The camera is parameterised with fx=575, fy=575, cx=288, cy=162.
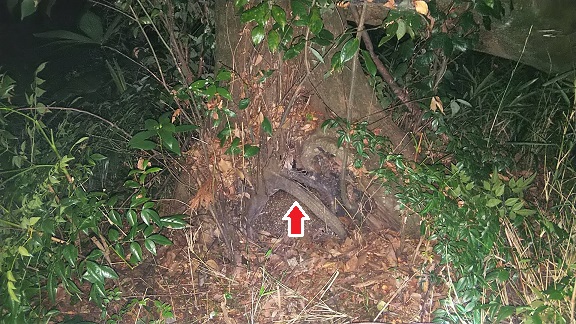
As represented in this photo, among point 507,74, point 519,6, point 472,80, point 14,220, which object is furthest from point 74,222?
point 507,74

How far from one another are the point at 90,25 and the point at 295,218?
1.58 meters

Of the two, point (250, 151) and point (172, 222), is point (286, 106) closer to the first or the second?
point (250, 151)

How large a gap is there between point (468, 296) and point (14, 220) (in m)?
1.60

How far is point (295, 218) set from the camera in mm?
2748

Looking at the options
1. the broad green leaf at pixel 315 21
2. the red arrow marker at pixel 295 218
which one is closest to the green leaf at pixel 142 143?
the broad green leaf at pixel 315 21

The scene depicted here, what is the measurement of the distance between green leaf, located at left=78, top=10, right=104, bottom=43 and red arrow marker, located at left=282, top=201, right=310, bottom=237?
57.6 inches

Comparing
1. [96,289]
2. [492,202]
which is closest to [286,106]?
[492,202]

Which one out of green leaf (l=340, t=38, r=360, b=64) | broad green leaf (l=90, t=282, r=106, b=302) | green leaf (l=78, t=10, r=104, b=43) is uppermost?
green leaf (l=340, t=38, r=360, b=64)

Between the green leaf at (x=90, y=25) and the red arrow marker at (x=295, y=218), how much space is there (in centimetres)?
146

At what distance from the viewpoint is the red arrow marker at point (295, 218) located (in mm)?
2740

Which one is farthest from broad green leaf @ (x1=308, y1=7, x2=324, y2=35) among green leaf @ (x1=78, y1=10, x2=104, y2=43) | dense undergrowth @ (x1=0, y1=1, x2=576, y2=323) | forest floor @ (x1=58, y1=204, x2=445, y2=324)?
green leaf @ (x1=78, y1=10, x2=104, y2=43)

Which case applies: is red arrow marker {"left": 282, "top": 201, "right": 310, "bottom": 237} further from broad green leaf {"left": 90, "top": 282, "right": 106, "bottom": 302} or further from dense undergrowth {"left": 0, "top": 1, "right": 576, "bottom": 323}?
broad green leaf {"left": 90, "top": 282, "right": 106, "bottom": 302}

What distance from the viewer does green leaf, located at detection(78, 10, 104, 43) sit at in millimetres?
3156

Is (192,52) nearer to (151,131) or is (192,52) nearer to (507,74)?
(151,131)
